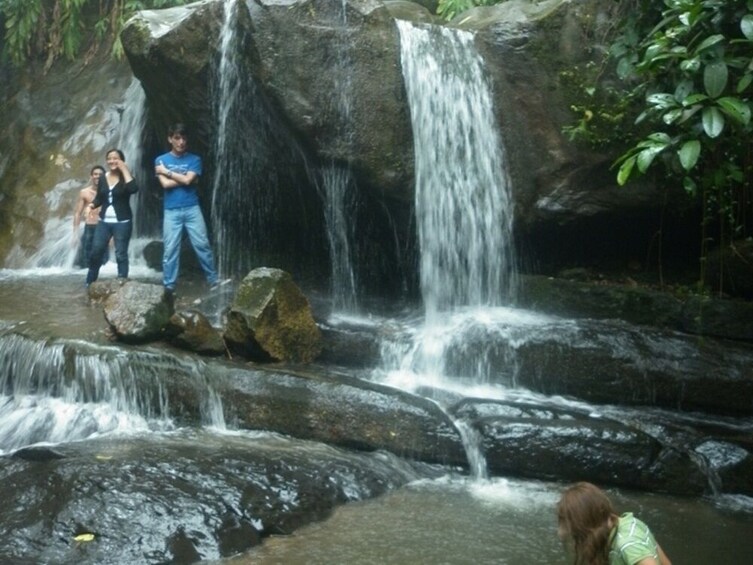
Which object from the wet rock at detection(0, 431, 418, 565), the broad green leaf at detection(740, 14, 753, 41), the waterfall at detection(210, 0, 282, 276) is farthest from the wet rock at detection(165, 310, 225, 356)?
the broad green leaf at detection(740, 14, 753, 41)

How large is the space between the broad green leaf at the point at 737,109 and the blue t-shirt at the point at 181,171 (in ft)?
20.2

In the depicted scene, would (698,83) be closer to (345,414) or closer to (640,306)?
(640,306)

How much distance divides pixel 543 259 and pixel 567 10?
276cm

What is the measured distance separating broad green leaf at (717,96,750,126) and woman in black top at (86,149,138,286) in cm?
661

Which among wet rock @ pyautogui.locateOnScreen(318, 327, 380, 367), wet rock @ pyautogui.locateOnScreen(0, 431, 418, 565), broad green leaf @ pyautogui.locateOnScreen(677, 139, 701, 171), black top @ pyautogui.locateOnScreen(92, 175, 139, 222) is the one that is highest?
broad green leaf @ pyautogui.locateOnScreen(677, 139, 701, 171)

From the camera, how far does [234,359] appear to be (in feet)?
30.0

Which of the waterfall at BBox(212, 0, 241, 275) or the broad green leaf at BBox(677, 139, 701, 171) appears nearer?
the broad green leaf at BBox(677, 139, 701, 171)

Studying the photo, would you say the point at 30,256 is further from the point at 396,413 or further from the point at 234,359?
the point at 396,413

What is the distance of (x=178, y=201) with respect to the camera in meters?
10.9

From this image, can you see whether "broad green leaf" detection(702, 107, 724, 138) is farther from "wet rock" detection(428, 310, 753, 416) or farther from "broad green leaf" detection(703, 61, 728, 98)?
"wet rock" detection(428, 310, 753, 416)

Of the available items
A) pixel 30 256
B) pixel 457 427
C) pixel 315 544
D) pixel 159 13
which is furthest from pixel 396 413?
pixel 30 256

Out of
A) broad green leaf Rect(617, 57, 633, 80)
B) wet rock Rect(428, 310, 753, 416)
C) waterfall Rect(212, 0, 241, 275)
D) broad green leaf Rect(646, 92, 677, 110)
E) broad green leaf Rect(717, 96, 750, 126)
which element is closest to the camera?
broad green leaf Rect(717, 96, 750, 126)

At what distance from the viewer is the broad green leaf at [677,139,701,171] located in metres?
6.12

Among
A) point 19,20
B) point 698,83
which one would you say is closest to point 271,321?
point 698,83
